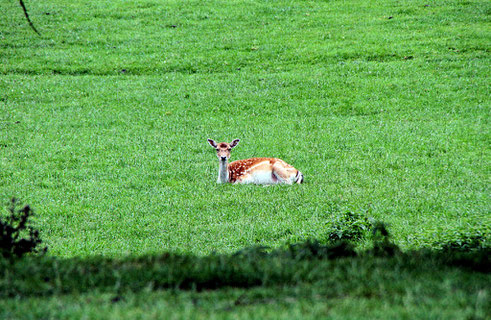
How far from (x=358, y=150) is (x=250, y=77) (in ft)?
28.1

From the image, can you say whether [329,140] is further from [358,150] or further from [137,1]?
[137,1]

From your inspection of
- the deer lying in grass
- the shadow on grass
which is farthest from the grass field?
the deer lying in grass

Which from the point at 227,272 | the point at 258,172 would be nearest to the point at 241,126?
the point at 258,172

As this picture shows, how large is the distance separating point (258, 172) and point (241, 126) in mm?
5341

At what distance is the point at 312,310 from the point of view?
3.97 meters

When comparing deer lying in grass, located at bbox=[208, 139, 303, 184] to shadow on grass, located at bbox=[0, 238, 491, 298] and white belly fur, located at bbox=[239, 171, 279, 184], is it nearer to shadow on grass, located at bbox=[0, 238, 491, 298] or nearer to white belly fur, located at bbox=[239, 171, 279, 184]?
white belly fur, located at bbox=[239, 171, 279, 184]

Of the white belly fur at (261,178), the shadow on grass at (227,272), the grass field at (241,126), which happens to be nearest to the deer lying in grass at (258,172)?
the white belly fur at (261,178)

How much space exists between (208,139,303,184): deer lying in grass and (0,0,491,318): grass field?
0.44m

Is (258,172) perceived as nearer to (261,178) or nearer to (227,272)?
(261,178)

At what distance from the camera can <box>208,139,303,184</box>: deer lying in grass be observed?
12625 mm

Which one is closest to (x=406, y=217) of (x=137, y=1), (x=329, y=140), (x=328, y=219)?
(x=328, y=219)

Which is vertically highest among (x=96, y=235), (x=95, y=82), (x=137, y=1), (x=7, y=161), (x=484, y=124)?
(x=137, y=1)

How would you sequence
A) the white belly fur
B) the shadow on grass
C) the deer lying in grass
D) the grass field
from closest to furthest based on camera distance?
the shadow on grass < the grass field < the deer lying in grass < the white belly fur

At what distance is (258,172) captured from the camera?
12766mm
